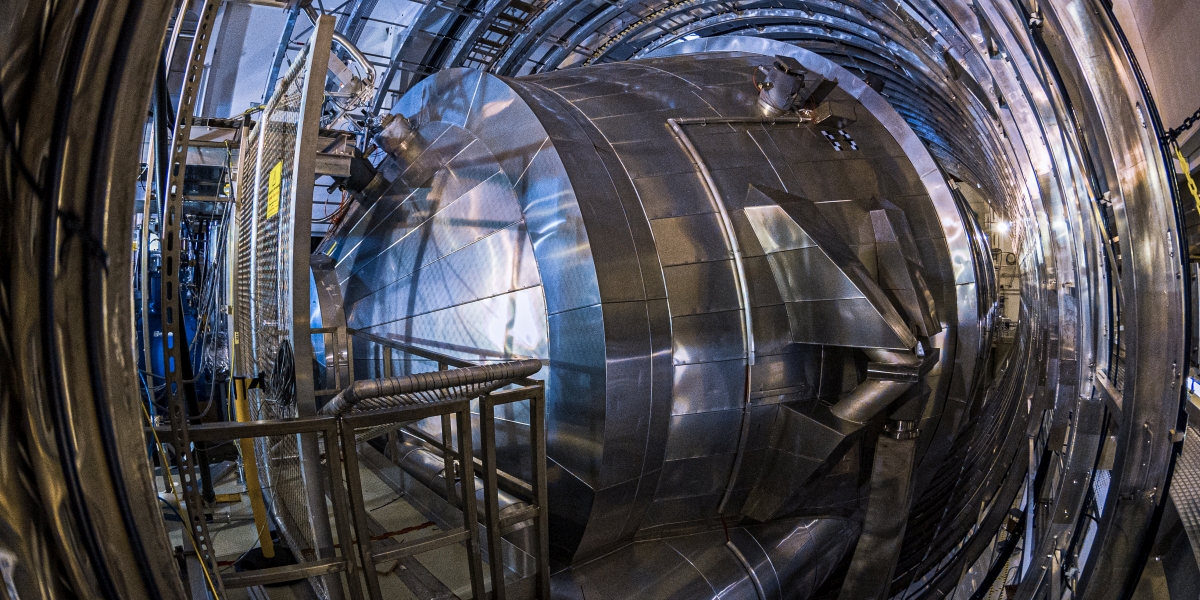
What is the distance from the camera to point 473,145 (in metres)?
5.46

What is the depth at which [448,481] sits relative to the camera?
4609mm

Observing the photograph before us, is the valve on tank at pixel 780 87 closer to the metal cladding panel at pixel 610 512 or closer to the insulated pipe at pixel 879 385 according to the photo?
the insulated pipe at pixel 879 385

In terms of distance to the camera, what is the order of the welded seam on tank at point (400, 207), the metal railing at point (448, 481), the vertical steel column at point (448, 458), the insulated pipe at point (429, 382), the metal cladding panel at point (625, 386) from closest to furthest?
the insulated pipe at point (429, 382), the metal railing at point (448, 481), the vertical steel column at point (448, 458), the metal cladding panel at point (625, 386), the welded seam on tank at point (400, 207)

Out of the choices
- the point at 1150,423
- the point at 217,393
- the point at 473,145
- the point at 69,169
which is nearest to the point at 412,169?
the point at 473,145

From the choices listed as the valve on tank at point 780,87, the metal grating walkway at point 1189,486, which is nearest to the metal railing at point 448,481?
the metal grating walkway at point 1189,486

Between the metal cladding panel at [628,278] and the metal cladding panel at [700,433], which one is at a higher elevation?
the metal cladding panel at [628,278]

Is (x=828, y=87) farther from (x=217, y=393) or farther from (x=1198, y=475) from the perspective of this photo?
(x=217, y=393)

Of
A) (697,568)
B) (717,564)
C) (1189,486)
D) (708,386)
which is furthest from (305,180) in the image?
(1189,486)

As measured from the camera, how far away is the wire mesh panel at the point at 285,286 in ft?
11.7

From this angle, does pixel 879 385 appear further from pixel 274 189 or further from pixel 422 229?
pixel 274 189

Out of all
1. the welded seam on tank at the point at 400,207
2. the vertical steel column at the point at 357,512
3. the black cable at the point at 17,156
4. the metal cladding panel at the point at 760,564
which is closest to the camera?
the black cable at the point at 17,156

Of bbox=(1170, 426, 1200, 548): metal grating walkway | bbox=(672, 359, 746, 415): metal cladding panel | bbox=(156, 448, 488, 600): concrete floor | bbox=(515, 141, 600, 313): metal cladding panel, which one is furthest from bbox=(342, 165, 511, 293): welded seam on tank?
bbox=(1170, 426, 1200, 548): metal grating walkway

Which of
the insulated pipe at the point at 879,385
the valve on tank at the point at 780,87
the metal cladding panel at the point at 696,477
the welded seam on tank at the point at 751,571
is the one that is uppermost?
the valve on tank at the point at 780,87

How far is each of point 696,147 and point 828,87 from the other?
4.60 ft
